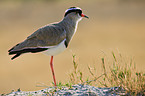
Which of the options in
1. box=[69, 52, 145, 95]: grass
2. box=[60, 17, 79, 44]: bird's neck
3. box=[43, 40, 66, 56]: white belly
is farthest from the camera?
box=[60, 17, 79, 44]: bird's neck

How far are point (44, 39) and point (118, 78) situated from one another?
1528 millimetres

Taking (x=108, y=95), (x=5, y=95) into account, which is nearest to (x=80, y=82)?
(x=108, y=95)

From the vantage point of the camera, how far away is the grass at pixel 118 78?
4527mm

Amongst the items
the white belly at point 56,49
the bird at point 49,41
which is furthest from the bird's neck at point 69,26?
the white belly at point 56,49

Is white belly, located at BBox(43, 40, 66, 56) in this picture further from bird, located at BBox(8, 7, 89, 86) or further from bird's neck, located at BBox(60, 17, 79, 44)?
bird's neck, located at BBox(60, 17, 79, 44)

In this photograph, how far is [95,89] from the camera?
15.4ft

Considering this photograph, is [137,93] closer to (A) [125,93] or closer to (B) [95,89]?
(A) [125,93]

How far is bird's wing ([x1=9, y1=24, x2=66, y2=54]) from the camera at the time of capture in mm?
5320

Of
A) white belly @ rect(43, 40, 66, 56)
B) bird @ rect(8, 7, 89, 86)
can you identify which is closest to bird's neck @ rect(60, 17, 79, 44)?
bird @ rect(8, 7, 89, 86)

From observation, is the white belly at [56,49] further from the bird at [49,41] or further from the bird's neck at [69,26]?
the bird's neck at [69,26]

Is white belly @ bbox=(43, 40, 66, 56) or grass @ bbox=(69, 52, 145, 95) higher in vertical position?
white belly @ bbox=(43, 40, 66, 56)

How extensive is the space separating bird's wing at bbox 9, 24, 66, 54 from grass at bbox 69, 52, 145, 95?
583 mm

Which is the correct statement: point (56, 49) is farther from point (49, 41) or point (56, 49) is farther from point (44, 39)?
point (44, 39)

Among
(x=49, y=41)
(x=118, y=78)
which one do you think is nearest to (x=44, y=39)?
(x=49, y=41)
